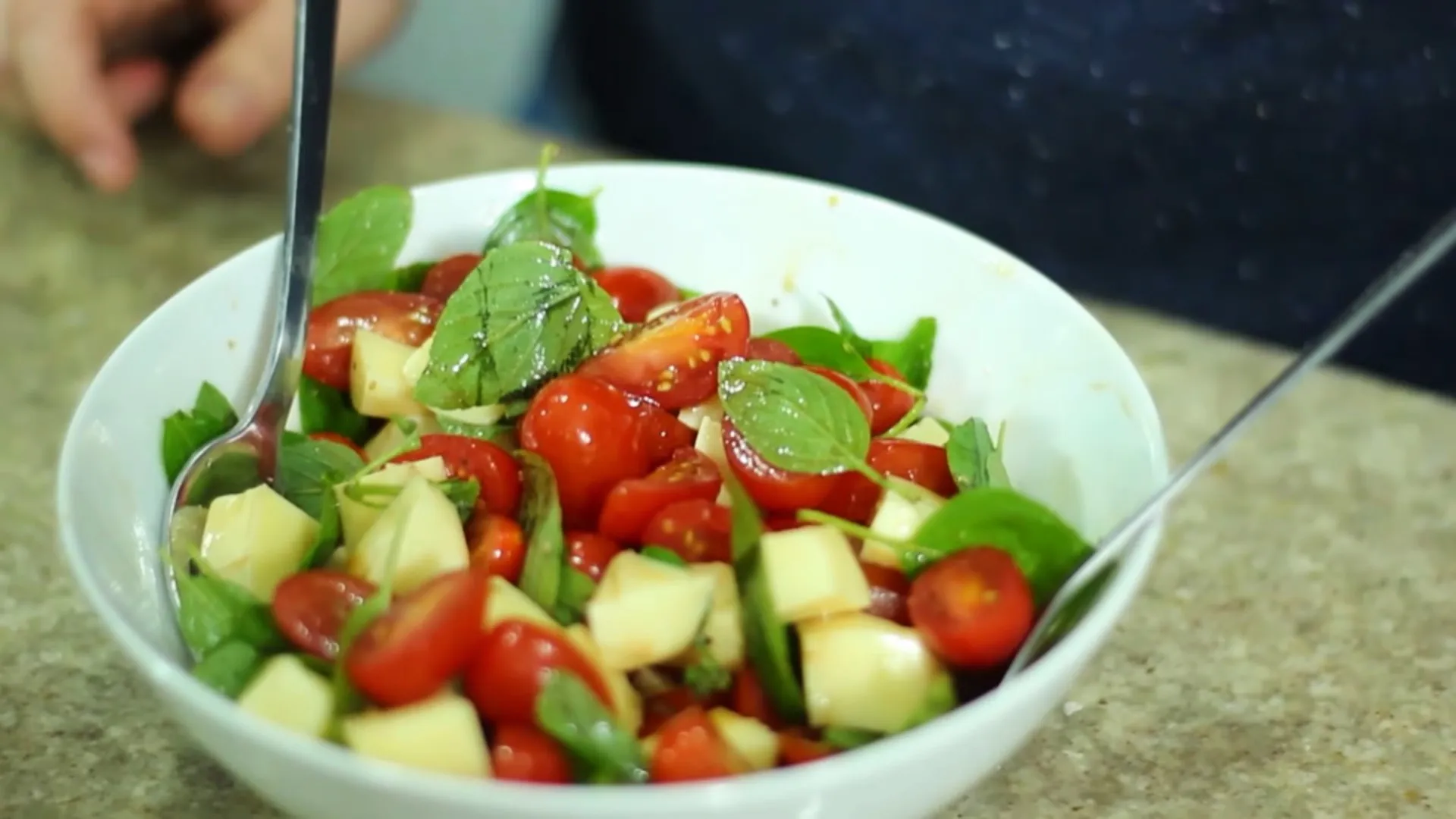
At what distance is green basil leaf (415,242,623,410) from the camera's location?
0.79 metres

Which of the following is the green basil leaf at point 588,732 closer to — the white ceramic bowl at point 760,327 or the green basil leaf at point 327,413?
the white ceramic bowl at point 760,327

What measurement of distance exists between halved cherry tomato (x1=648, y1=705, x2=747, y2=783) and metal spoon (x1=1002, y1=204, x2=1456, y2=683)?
0.16 m

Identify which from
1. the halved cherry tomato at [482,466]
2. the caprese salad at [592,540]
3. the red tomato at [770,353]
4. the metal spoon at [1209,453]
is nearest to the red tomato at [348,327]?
the caprese salad at [592,540]

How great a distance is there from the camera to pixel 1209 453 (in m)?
0.58

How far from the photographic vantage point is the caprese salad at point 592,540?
0.58m

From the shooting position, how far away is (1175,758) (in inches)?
31.2

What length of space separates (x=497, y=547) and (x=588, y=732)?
0.17 meters

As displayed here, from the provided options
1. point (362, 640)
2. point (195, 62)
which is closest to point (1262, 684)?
point (362, 640)

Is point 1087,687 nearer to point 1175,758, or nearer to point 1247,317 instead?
point 1175,758

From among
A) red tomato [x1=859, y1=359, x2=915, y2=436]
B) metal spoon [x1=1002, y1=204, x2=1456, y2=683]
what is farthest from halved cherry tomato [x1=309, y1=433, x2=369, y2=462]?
metal spoon [x1=1002, y1=204, x2=1456, y2=683]

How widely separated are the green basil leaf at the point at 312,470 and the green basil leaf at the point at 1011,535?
0.36m

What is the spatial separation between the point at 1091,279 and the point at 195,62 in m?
1.07

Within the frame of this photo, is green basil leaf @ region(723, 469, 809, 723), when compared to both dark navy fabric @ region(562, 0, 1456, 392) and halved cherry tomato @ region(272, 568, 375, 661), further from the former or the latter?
dark navy fabric @ region(562, 0, 1456, 392)

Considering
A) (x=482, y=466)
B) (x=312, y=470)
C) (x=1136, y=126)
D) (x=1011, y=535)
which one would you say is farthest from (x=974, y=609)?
(x=1136, y=126)
